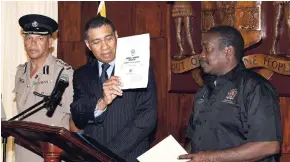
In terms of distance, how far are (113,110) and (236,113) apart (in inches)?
26.9

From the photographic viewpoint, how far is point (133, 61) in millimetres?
2529

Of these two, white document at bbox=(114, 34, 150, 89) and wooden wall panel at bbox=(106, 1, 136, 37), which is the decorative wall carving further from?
white document at bbox=(114, 34, 150, 89)

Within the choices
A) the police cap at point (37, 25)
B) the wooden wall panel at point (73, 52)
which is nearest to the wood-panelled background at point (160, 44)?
the wooden wall panel at point (73, 52)

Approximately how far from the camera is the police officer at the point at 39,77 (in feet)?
11.9

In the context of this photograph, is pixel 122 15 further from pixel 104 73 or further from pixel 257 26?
pixel 104 73

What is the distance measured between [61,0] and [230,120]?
2761 mm

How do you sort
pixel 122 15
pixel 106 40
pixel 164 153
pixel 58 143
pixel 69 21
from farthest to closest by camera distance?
pixel 69 21, pixel 122 15, pixel 106 40, pixel 164 153, pixel 58 143

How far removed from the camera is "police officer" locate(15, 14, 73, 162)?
3637 millimetres

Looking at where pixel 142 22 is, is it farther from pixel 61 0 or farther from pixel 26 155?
pixel 26 155

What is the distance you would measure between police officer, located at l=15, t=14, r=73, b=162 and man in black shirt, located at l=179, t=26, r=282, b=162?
1126mm

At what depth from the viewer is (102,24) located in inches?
114

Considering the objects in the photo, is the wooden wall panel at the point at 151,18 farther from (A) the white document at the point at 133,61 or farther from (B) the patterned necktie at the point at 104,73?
(A) the white document at the point at 133,61

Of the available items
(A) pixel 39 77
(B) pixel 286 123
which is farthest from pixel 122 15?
(B) pixel 286 123

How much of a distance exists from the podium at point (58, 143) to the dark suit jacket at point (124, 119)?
307mm
